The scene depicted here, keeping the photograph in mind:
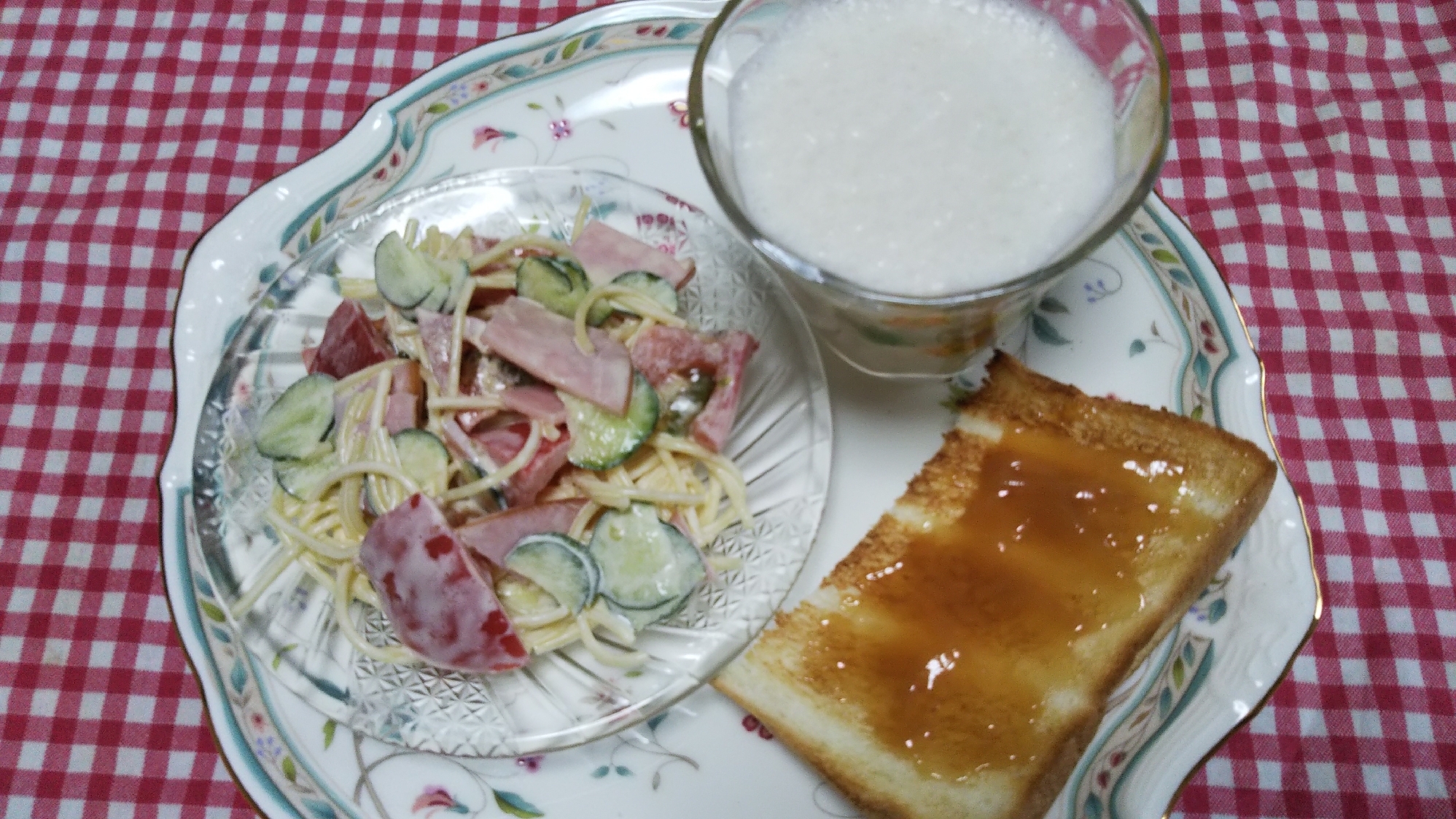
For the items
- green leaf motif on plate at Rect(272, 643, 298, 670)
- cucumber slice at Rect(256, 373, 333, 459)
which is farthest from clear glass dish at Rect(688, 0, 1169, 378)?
green leaf motif on plate at Rect(272, 643, 298, 670)

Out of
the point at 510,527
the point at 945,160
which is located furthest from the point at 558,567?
the point at 945,160

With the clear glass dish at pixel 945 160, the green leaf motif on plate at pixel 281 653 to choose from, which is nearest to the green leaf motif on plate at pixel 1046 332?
the clear glass dish at pixel 945 160

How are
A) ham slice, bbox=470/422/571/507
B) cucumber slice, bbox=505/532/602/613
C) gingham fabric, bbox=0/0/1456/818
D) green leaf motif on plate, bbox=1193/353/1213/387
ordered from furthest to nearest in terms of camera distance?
green leaf motif on plate, bbox=1193/353/1213/387 < gingham fabric, bbox=0/0/1456/818 < ham slice, bbox=470/422/571/507 < cucumber slice, bbox=505/532/602/613

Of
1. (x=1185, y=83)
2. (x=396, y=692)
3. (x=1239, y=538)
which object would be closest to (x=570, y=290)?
(x=396, y=692)

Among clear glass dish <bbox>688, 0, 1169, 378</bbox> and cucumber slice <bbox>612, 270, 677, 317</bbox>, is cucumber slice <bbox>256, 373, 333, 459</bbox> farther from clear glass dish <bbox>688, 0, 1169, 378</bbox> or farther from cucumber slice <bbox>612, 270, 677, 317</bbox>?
clear glass dish <bbox>688, 0, 1169, 378</bbox>

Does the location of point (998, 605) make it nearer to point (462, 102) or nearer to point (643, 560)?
point (643, 560)

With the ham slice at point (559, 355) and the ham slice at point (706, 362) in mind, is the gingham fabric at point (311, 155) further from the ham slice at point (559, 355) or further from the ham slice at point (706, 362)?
the ham slice at point (706, 362)
